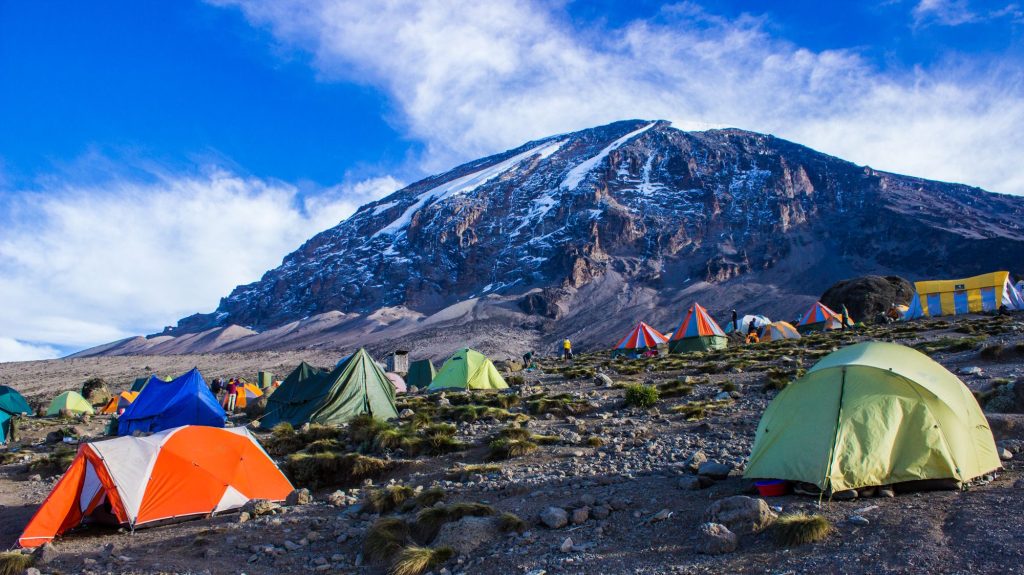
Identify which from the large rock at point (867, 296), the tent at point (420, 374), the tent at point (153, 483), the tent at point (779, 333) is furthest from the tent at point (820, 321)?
the tent at point (153, 483)

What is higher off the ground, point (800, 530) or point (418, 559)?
point (800, 530)

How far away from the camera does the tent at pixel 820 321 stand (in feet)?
119

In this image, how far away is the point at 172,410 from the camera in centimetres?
1733

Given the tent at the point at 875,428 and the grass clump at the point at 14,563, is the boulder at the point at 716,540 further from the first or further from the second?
the grass clump at the point at 14,563

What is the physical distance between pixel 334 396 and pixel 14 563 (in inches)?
381

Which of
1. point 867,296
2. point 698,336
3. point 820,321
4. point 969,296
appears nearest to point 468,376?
point 698,336

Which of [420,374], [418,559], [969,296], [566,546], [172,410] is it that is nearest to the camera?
[566,546]

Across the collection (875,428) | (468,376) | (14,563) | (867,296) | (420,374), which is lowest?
(14,563)

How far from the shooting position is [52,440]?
1750 cm

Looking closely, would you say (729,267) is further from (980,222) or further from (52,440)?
(52,440)

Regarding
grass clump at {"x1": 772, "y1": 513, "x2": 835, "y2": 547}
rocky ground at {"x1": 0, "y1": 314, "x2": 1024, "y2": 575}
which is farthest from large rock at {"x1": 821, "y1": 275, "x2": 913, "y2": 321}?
grass clump at {"x1": 772, "y1": 513, "x2": 835, "y2": 547}

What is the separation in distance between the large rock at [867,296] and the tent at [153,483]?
46.3 meters

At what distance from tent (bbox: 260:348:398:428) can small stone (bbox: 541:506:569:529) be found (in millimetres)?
9989

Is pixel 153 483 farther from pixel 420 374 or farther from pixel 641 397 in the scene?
pixel 420 374
